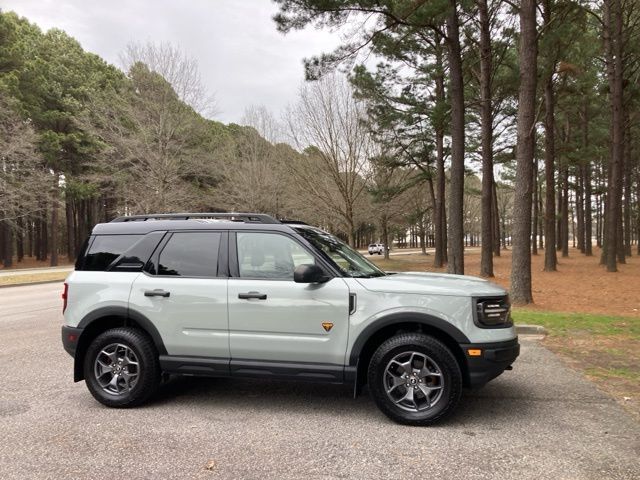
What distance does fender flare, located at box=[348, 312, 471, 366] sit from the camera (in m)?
4.12

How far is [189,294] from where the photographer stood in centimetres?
460

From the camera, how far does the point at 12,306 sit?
1263cm

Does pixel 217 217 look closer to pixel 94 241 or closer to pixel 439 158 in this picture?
pixel 94 241

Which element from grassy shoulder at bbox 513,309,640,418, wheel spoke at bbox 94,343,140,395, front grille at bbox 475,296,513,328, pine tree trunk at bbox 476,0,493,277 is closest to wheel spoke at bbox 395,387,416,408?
front grille at bbox 475,296,513,328

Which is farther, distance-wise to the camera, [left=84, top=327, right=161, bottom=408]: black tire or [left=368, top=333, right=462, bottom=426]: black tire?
[left=84, top=327, right=161, bottom=408]: black tire

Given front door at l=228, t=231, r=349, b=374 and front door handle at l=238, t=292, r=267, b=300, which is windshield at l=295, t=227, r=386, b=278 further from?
front door handle at l=238, t=292, r=267, b=300

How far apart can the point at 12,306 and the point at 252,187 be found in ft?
74.8

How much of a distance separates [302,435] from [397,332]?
1234mm

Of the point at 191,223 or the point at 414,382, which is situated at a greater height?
the point at 191,223

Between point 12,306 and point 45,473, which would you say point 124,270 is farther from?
point 12,306

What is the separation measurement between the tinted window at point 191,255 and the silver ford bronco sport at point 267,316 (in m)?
0.01

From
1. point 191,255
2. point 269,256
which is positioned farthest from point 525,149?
point 191,255

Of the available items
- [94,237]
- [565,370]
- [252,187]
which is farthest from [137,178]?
[565,370]

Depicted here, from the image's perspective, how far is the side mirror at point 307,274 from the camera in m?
4.18
